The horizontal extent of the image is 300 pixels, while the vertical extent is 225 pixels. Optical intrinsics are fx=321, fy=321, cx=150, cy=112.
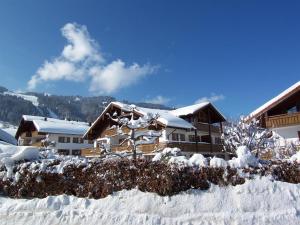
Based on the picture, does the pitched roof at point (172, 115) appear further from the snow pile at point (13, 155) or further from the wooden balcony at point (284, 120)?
the snow pile at point (13, 155)

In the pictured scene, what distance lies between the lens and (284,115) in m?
23.8

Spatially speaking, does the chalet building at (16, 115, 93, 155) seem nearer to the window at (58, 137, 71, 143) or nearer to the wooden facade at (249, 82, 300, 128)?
the window at (58, 137, 71, 143)

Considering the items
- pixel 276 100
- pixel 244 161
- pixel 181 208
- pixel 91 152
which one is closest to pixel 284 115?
pixel 276 100

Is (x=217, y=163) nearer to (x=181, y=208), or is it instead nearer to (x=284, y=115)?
(x=181, y=208)

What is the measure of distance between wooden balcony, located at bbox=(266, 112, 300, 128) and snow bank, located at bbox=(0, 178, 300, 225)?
15536mm

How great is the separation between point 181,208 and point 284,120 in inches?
696

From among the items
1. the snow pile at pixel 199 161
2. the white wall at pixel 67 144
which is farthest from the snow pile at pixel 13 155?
the white wall at pixel 67 144

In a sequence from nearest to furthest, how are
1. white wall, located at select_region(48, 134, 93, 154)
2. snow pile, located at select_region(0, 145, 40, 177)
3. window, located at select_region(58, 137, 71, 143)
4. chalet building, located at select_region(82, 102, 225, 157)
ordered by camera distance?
snow pile, located at select_region(0, 145, 40, 177)
chalet building, located at select_region(82, 102, 225, 157)
white wall, located at select_region(48, 134, 93, 154)
window, located at select_region(58, 137, 71, 143)

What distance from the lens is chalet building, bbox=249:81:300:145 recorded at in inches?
928

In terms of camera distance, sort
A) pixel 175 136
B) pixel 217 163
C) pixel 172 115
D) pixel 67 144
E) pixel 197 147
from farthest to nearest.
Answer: pixel 67 144, pixel 172 115, pixel 175 136, pixel 197 147, pixel 217 163

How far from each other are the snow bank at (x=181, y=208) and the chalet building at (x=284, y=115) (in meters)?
15.7

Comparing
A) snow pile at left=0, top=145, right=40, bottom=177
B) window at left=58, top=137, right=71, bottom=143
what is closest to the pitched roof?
snow pile at left=0, top=145, right=40, bottom=177

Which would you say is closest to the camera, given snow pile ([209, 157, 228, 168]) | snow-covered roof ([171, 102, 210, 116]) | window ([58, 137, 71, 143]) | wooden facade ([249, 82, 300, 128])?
snow pile ([209, 157, 228, 168])

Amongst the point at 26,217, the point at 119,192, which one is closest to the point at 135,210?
the point at 119,192
